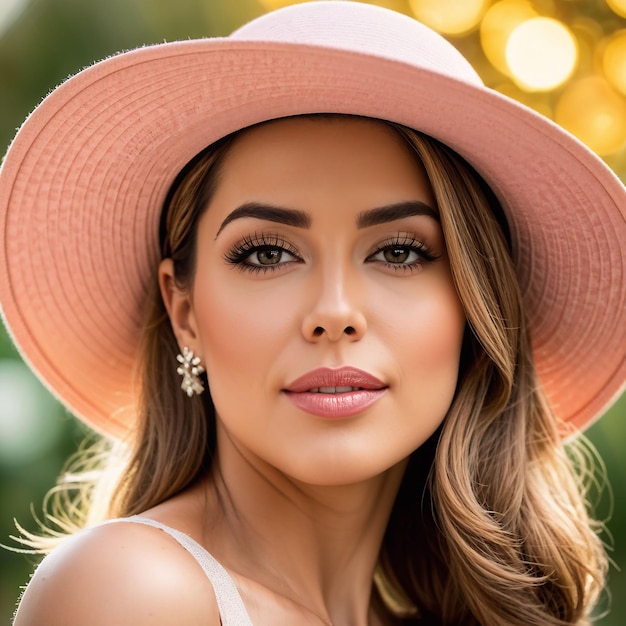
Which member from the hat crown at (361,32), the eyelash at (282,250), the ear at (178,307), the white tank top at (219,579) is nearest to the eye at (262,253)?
the eyelash at (282,250)

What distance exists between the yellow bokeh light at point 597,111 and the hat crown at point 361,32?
2.29m

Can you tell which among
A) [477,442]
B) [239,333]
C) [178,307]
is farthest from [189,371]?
[477,442]

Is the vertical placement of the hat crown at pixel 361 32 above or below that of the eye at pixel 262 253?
above

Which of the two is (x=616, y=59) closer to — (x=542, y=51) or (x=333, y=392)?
(x=542, y=51)

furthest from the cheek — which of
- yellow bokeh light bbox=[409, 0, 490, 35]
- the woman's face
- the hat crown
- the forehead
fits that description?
yellow bokeh light bbox=[409, 0, 490, 35]

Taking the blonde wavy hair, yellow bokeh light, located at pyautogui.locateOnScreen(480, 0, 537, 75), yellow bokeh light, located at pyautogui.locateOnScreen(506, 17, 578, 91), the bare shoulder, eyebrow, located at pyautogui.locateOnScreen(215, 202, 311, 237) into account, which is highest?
yellow bokeh light, located at pyautogui.locateOnScreen(480, 0, 537, 75)

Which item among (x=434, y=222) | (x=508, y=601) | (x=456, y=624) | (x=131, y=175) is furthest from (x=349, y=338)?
(x=456, y=624)

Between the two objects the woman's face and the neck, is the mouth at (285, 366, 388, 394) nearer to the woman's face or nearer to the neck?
the woman's face

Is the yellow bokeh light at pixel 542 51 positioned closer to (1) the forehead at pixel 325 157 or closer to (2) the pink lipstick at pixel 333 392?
(1) the forehead at pixel 325 157

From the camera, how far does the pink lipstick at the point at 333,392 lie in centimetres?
221

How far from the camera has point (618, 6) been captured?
4430 millimetres

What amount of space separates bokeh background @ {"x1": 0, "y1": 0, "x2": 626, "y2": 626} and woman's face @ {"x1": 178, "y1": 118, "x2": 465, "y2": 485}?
86.8 inches

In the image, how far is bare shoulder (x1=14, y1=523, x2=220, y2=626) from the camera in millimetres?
1906

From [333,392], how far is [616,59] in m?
2.95
